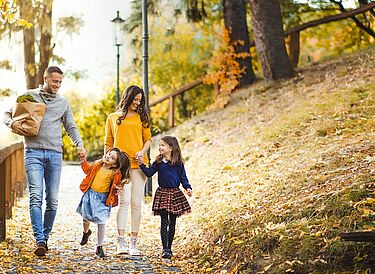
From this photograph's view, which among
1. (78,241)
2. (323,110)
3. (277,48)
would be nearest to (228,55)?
(277,48)

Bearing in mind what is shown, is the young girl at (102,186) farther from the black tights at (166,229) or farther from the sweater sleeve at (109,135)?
the black tights at (166,229)

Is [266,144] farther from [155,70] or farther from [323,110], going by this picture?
[155,70]

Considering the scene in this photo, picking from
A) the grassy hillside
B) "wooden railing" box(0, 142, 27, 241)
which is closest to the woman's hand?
the grassy hillside

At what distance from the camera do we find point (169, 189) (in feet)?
22.6

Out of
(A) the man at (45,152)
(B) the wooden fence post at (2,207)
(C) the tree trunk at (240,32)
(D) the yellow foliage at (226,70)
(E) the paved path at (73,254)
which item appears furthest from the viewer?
(C) the tree trunk at (240,32)

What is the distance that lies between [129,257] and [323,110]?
5.32 metres

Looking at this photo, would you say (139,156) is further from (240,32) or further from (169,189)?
(240,32)

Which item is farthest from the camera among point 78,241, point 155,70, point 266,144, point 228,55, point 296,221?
point 155,70

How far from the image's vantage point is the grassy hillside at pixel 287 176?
17.7ft

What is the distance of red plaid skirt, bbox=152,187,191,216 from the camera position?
6820 mm

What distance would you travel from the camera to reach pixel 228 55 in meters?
16.1

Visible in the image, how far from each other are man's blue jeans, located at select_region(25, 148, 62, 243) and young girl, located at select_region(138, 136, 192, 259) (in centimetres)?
91

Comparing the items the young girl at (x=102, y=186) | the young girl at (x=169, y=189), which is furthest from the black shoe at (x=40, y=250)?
the young girl at (x=169, y=189)

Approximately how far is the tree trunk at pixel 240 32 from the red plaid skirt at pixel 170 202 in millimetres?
9618
